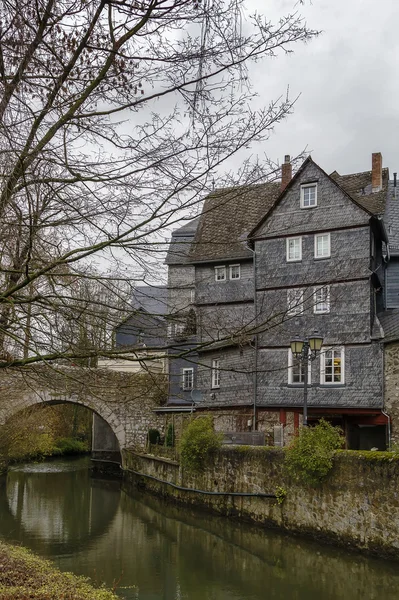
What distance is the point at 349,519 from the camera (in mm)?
13328

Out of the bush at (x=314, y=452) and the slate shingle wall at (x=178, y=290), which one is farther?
the bush at (x=314, y=452)

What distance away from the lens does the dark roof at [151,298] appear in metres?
5.41

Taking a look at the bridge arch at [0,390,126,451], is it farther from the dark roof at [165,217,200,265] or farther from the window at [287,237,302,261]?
the dark roof at [165,217,200,265]

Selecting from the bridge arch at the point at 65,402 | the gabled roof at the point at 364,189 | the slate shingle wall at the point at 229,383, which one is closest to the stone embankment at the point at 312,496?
the slate shingle wall at the point at 229,383

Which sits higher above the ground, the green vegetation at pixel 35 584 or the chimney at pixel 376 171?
the chimney at pixel 376 171

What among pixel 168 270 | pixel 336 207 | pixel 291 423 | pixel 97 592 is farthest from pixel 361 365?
pixel 168 270

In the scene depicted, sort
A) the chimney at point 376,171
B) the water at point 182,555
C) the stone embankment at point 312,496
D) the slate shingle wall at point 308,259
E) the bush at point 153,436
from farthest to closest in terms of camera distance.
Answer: the bush at point 153,436 < the chimney at point 376,171 < the slate shingle wall at point 308,259 < the stone embankment at point 312,496 < the water at point 182,555

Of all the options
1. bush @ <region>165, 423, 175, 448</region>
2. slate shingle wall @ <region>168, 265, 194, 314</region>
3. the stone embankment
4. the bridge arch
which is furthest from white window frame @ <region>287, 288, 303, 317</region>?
bush @ <region>165, 423, 175, 448</region>

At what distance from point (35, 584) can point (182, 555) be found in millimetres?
7497

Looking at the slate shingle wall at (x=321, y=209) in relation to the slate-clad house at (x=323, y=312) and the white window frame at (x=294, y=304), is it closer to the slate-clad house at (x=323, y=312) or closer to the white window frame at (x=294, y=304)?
the slate-clad house at (x=323, y=312)

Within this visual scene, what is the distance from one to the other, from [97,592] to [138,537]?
896cm

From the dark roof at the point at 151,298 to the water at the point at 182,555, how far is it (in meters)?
6.36

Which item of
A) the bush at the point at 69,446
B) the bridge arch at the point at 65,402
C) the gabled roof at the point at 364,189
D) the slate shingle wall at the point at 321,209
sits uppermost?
the gabled roof at the point at 364,189

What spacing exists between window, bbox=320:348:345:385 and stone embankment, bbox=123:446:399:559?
12.3 ft
